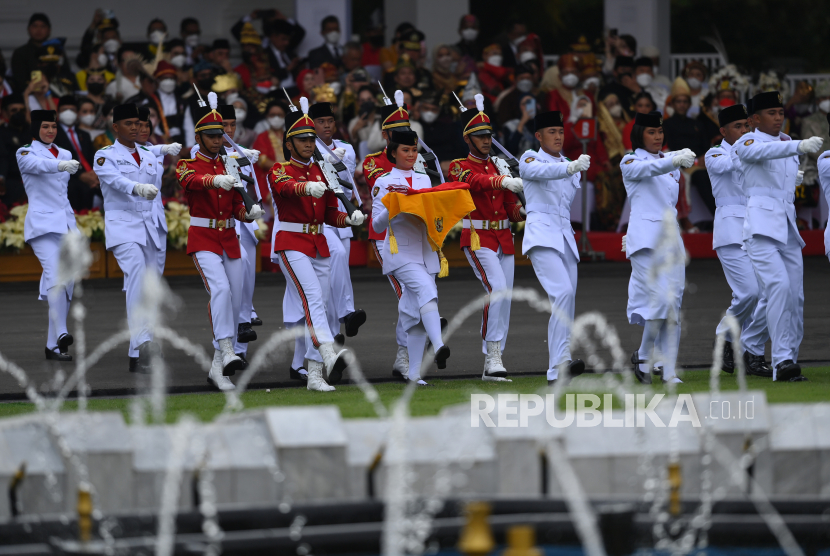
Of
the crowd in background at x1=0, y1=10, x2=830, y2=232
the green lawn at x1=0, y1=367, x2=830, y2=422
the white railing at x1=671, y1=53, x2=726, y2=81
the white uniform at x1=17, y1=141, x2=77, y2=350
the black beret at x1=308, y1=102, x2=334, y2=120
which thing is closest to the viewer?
the green lawn at x1=0, y1=367, x2=830, y2=422

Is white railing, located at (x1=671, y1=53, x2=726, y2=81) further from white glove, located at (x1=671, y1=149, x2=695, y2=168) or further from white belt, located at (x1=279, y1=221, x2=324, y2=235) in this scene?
white belt, located at (x1=279, y1=221, x2=324, y2=235)

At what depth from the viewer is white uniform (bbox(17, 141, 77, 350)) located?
34.5 ft

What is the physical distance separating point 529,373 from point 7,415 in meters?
3.61

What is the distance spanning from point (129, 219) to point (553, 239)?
3.28 metres

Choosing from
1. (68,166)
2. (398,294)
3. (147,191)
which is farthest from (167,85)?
(398,294)

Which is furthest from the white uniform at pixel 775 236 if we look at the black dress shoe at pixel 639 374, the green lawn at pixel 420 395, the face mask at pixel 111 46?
the face mask at pixel 111 46

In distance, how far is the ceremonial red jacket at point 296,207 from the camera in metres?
8.79

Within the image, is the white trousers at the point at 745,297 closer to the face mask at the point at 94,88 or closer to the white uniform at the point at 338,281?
the white uniform at the point at 338,281

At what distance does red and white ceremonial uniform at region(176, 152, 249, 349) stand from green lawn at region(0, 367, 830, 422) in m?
0.66

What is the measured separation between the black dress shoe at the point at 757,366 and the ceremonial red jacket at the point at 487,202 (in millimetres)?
1859

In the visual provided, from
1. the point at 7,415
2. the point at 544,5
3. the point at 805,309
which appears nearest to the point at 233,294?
the point at 7,415

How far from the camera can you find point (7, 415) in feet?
24.7

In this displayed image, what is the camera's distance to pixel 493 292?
915 centimetres

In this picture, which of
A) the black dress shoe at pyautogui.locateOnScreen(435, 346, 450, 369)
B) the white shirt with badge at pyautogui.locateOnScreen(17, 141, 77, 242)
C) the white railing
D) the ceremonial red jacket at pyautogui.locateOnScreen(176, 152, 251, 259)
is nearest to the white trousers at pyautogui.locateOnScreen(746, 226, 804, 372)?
the black dress shoe at pyautogui.locateOnScreen(435, 346, 450, 369)
